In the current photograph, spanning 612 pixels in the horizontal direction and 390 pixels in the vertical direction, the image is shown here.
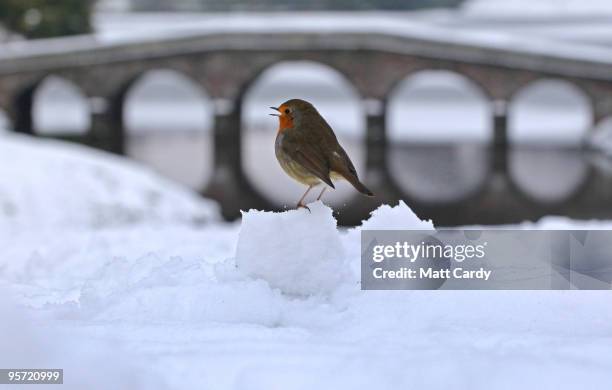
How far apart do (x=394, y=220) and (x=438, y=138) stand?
99.9 feet

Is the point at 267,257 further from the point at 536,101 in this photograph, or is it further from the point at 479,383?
the point at 536,101

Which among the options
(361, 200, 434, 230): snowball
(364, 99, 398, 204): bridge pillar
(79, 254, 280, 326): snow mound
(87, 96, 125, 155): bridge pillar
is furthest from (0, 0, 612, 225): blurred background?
(79, 254, 280, 326): snow mound

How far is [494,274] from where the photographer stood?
448 cm

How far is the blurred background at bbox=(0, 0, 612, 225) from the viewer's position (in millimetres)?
22672

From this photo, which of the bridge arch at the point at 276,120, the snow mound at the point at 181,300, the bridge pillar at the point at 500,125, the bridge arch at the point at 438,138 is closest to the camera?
the snow mound at the point at 181,300

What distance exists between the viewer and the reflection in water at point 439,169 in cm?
2261

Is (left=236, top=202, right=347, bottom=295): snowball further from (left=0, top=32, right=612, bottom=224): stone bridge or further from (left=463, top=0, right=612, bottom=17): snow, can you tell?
(left=463, top=0, right=612, bottom=17): snow

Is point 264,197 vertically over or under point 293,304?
under

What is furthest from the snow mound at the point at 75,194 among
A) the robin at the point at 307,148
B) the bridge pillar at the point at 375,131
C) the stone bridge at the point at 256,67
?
the bridge pillar at the point at 375,131

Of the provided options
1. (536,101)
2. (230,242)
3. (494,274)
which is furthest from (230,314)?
(536,101)

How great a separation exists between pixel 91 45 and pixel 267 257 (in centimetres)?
3124

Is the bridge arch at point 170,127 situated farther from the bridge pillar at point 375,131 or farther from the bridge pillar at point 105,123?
the bridge pillar at point 375,131

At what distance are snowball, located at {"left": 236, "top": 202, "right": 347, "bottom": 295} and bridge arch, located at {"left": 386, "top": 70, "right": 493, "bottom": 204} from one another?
17103 millimetres

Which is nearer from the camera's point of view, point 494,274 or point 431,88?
point 494,274
